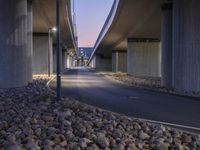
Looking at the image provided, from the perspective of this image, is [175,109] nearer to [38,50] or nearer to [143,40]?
[38,50]

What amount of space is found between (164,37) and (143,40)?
29.4 m

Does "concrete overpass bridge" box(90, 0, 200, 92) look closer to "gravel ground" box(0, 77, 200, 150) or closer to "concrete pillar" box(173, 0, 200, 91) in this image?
"concrete pillar" box(173, 0, 200, 91)

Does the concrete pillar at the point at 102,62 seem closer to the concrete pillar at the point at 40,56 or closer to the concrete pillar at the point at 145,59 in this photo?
the concrete pillar at the point at 145,59

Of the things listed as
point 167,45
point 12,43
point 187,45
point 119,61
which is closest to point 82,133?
point 12,43

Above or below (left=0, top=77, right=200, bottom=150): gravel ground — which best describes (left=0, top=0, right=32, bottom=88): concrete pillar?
above

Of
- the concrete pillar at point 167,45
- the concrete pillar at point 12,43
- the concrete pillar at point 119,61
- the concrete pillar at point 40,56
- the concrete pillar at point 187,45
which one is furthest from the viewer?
the concrete pillar at point 119,61

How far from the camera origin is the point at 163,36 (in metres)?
32.6

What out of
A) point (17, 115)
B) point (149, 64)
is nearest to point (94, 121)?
point (17, 115)

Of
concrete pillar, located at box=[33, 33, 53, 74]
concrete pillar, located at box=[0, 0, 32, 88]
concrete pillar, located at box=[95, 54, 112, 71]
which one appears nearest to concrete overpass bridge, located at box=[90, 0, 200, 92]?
concrete pillar, located at box=[33, 33, 53, 74]

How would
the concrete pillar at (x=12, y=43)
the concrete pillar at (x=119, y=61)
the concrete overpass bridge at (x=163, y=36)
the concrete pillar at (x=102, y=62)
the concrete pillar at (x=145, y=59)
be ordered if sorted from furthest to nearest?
the concrete pillar at (x=102, y=62), the concrete pillar at (x=119, y=61), the concrete pillar at (x=145, y=59), the concrete overpass bridge at (x=163, y=36), the concrete pillar at (x=12, y=43)

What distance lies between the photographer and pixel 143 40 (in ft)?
203

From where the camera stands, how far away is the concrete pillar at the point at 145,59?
60.2 meters

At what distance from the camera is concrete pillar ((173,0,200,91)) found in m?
24.4

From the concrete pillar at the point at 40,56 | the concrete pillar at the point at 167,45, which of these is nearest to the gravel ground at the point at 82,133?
the concrete pillar at the point at 167,45
